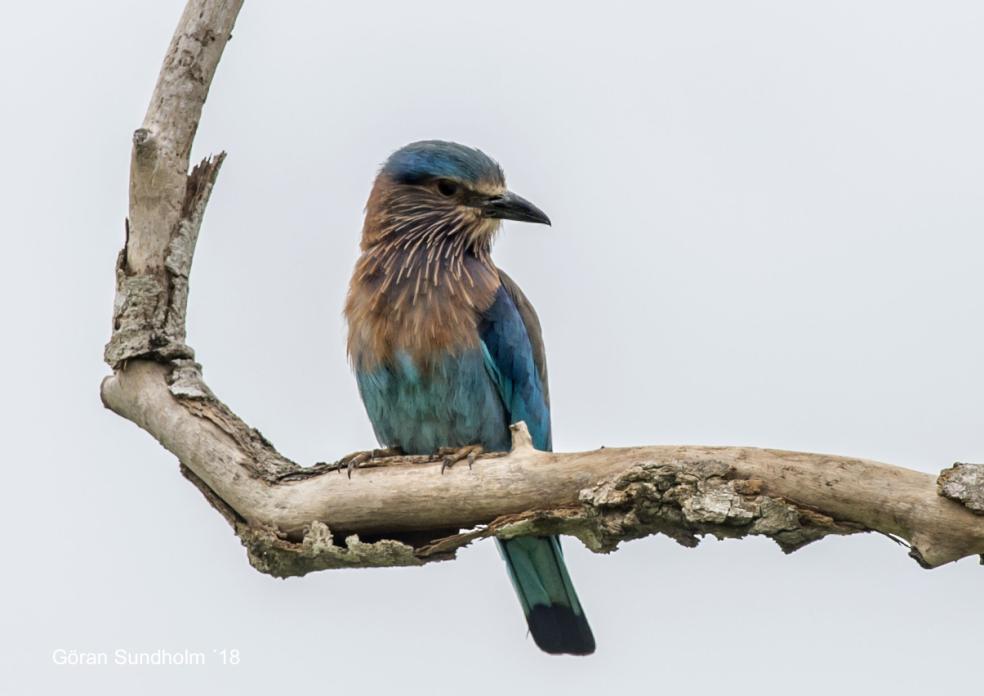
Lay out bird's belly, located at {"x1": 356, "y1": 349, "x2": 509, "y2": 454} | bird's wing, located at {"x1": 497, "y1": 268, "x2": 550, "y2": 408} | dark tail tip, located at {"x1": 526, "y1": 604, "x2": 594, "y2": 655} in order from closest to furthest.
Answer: bird's belly, located at {"x1": 356, "y1": 349, "x2": 509, "y2": 454} → dark tail tip, located at {"x1": 526, "y1": 604, "x2": 594, "y2": 655} → bird's wing, located at {"x1": 497, "y1": 268, "x2": 550, "y2": 408}

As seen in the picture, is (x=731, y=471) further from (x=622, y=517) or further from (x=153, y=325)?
(x=153, y=325)

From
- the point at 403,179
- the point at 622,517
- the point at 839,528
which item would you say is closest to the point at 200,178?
the point at 403,179

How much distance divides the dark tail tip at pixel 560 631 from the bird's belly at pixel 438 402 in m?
0.94

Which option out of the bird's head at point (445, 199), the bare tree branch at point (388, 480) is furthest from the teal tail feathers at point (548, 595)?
the bird's head at point (445, 199)

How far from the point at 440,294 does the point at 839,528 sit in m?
2.84

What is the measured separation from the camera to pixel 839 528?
4.71 m

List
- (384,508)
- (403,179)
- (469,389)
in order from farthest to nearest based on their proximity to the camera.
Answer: (403,179), (469,389), (384,508)

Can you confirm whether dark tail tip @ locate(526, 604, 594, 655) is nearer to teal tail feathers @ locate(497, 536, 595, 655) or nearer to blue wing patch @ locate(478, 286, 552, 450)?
teal tail feathers @ locate(497, 536, 595, 655)

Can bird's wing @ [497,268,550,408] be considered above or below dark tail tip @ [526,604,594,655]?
above

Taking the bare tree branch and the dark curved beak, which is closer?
the bare tree branch

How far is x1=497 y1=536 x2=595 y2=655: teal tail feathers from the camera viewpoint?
6.86 metres

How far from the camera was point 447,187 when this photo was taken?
734 cm

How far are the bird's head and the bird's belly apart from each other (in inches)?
35.3

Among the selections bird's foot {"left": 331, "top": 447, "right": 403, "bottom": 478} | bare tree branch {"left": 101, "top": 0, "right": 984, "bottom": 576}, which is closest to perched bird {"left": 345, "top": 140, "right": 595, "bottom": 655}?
bird's foot {"left": 331, "top": 447, "right": 403, "bottom": 478}
